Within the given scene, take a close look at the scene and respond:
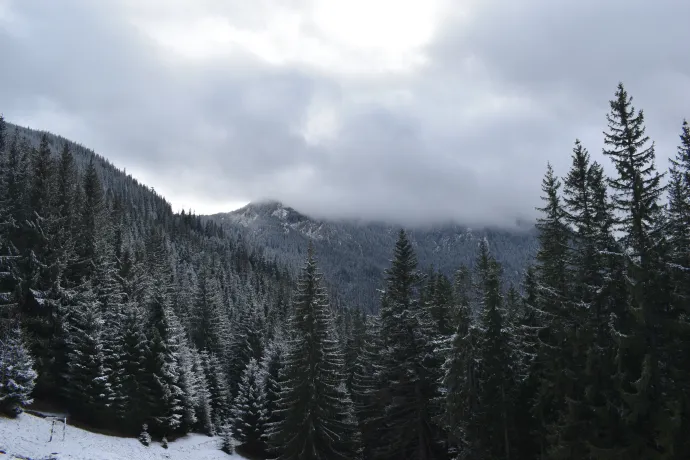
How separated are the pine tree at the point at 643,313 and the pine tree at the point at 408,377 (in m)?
13.1

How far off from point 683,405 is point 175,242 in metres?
165

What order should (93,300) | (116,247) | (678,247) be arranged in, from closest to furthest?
(678,247), (93,300), (116,247)

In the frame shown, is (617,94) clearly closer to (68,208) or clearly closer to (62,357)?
(62,357)

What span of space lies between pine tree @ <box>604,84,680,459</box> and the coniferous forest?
83 mm

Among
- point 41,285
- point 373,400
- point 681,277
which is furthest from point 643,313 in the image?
point 41,285

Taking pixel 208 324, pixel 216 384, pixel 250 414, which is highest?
pixel 208 324

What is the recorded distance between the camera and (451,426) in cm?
2852

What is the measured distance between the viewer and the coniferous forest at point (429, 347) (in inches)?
824

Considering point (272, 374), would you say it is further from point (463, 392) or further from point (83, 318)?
point (463, 392)

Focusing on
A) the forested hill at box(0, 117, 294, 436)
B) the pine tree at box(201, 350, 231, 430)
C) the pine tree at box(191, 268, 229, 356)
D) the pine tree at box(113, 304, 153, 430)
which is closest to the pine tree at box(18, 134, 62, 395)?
the forested hill at box(0, 117, 294, 436)

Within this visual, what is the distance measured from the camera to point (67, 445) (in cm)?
2881

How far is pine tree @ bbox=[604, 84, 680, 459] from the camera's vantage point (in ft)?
62.7

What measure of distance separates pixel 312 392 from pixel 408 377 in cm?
797

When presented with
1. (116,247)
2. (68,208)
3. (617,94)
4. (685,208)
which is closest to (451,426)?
(685,208)
